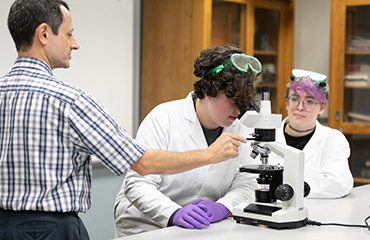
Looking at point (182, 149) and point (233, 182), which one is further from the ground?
point (182, 149)

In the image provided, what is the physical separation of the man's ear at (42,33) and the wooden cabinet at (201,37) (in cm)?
193

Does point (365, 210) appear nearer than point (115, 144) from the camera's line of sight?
No

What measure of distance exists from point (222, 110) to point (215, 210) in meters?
0.40

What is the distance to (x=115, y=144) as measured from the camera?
117cm

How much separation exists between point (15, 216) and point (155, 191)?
1.92 ft

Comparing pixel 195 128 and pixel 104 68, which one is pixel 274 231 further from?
pixel 104 68

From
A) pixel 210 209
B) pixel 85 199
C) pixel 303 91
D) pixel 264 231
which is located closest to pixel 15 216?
pixel 85 199

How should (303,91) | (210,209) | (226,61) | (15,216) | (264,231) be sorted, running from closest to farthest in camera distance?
1. (15,216)
2. (264,231)
3. (210,209)
4. (226,61)
5. (303,91)

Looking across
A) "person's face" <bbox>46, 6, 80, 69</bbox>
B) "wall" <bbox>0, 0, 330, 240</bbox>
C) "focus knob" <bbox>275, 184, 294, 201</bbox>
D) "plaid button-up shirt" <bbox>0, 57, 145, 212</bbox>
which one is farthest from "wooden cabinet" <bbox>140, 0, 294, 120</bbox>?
"plaid button-up shirt" <bbox>0, 57, 145, 212</bbox>

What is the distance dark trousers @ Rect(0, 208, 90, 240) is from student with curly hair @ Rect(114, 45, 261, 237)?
0.46 metres

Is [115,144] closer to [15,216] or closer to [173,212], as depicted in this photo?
[15,216]

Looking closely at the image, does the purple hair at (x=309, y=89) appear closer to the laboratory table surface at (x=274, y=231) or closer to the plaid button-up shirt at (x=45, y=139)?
the laboratory table surface at (x=274, y=231)

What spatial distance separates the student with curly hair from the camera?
1556 millimetres

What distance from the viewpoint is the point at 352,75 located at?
11.4 feet
